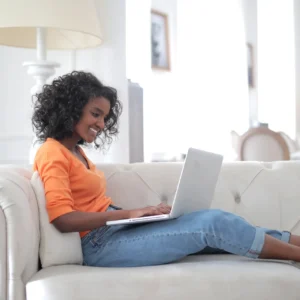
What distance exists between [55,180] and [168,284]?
0.47 m

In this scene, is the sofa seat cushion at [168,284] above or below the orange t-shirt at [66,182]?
below

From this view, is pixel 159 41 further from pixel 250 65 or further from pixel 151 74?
pixel 250 65

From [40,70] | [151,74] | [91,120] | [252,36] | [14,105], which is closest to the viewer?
[91,120]

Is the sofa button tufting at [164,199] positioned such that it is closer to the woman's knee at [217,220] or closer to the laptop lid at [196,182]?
the laptop lid at [196,182]

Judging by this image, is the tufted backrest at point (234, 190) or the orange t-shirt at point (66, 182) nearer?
the orange t-shirt at point (66, 182)

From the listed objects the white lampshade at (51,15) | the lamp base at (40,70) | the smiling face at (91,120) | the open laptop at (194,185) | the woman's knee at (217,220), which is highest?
the white lampshade at (51,15)

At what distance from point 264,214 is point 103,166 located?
2.07 feet

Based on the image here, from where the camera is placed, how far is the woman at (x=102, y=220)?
60.0 inches

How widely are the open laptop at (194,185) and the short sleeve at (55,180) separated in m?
0.15

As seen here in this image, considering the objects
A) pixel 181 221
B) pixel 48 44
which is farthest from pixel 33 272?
pixel 48 44

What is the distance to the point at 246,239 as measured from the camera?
151 centimetres

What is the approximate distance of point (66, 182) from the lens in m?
1.62

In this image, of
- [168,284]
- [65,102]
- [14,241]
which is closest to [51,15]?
[65,102]

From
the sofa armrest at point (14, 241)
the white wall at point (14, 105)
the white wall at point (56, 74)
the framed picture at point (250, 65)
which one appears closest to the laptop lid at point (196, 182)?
the sofa armrest at point (14, 241)
